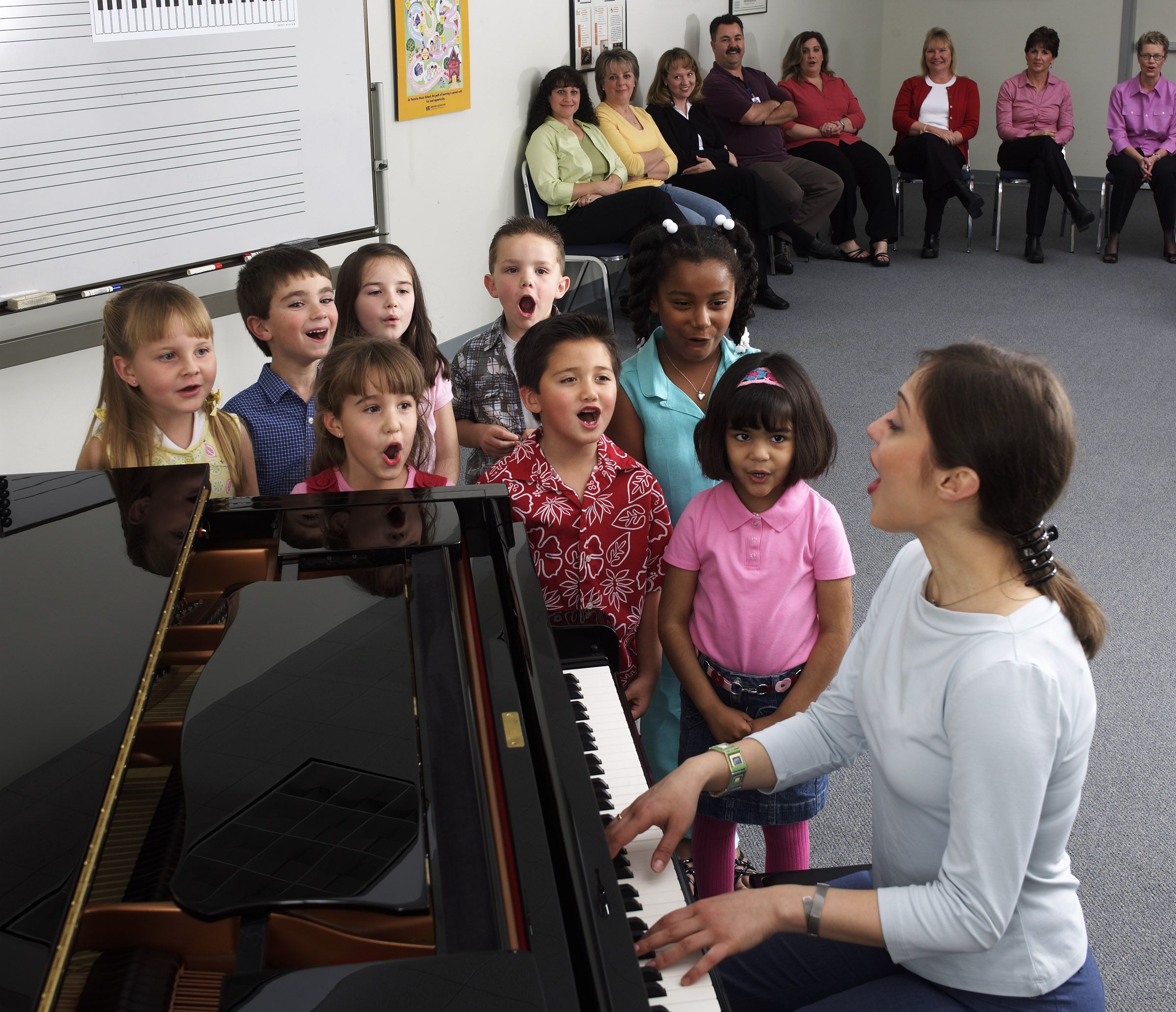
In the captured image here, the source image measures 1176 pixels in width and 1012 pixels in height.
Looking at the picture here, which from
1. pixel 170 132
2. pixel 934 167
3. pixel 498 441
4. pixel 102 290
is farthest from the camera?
pixel 934 167

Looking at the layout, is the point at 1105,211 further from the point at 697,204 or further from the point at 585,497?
the point at 585,497

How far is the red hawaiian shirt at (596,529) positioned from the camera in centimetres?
184

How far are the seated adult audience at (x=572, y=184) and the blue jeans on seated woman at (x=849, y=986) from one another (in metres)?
4.20

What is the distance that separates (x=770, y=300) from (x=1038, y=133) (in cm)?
252

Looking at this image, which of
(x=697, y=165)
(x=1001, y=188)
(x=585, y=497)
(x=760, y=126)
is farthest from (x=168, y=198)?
(x=1001, y=188)

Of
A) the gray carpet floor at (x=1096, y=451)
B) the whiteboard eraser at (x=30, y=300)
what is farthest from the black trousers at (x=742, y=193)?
the whiteboard eraser at (x=30, y=300)

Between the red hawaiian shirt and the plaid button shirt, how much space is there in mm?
680

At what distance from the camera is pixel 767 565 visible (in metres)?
1.81

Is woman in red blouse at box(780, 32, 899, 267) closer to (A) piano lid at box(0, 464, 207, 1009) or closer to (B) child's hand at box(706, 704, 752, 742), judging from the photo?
(B) child's hand at box(706, 704, 752, 742)

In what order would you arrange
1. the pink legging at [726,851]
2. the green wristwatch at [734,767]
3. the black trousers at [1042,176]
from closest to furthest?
the green wristwatch at [734,767] → the pink legging at [726,851] → the black trousers at [1042,176]

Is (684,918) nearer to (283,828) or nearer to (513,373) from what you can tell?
(283,828)

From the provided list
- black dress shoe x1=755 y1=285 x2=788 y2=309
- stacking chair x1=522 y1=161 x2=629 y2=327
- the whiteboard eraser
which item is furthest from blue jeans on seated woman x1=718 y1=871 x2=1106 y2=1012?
black dress shoe x1=755 y1=285 x2=788 y2=309

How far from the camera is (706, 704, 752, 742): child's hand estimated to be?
5.99ft

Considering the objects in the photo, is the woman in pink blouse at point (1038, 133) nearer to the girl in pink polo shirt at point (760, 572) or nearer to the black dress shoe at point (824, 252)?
the black dress shoe at point (824, 252)
